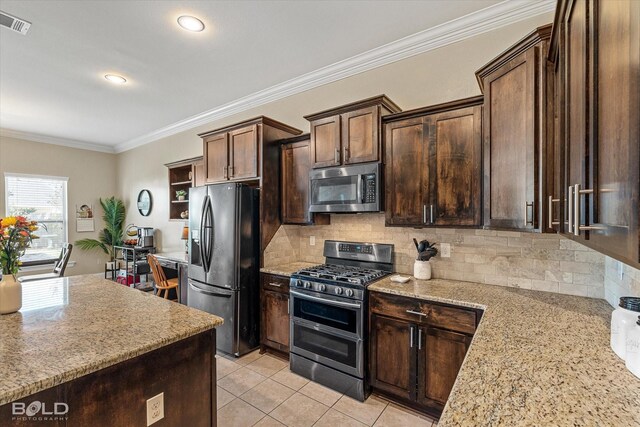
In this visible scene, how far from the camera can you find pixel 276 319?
3043 mm

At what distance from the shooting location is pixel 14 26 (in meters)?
2.53

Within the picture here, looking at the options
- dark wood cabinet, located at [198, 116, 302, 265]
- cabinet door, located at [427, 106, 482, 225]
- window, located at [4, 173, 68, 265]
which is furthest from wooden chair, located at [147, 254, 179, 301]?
cabinet door, located at [427, 106, 482, 225]

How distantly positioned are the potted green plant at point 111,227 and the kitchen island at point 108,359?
17.1ft

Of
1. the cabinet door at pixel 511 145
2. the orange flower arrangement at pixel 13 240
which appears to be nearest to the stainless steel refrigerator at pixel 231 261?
the orange flower arrangement at pixel 13 240

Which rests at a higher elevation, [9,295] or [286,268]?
[9,295]

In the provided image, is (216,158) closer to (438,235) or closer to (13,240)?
(13,240)

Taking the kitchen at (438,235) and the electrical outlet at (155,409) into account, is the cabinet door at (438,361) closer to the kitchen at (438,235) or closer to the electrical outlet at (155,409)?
the kitchen at (438,235)

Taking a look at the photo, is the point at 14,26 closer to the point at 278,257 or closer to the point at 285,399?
the point at 278,257

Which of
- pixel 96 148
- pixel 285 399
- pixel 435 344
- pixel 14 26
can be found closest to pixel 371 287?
pixel 435 344

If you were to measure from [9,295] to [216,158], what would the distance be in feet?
7.88

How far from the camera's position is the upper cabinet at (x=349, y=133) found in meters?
2.60

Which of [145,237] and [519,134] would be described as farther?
[145,237]

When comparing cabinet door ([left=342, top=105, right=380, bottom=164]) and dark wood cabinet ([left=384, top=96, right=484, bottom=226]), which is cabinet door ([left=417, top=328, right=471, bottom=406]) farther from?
cabinet door ([left=342, top=105, right=380, bottom=164])

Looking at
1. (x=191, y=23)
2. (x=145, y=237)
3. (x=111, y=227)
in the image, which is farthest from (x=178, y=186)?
(x=191, y=23)
